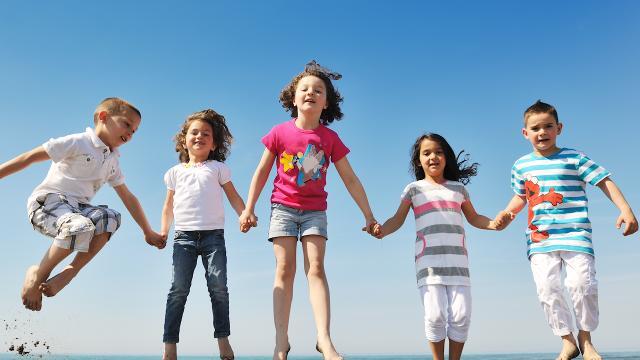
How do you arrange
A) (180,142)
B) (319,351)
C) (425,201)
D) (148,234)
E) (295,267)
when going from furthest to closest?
(180,142) < (148,234) < (425,201) < (295,267) < (319,351)

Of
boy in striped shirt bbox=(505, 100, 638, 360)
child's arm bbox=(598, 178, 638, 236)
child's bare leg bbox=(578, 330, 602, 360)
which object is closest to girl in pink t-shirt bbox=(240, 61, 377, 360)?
boy in striped shirt bbox=(505, 100, 638, 360)

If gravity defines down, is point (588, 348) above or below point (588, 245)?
below

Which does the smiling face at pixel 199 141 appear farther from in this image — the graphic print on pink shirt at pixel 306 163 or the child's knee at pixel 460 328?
the child's knee at pixel 460 328

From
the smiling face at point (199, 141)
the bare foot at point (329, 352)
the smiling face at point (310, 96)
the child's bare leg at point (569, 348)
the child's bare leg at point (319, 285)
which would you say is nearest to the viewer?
the bare foot at point (329, 352)

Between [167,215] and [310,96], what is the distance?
7.25 ft

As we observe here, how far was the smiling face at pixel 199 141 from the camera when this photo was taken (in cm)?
693

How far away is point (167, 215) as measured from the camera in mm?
6934

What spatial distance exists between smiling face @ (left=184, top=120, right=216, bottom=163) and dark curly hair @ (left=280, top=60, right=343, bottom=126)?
0.98 meters

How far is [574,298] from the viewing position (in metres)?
6.14

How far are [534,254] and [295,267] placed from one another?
8.50 ft

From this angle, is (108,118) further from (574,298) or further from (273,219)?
(574,298)

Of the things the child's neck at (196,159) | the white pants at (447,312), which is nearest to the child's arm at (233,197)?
the child's neck at (196,159)

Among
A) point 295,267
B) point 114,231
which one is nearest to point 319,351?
point 295,267

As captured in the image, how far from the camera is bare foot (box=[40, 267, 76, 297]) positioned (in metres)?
5.60
